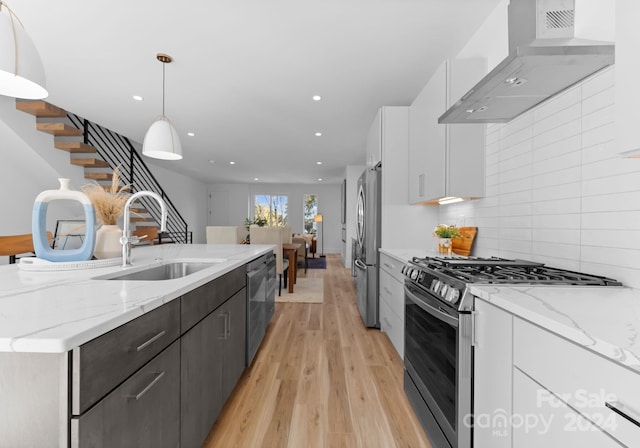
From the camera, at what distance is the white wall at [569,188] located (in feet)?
4.05

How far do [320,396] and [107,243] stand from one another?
162 cm

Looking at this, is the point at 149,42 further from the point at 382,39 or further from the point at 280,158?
the point at 280,158

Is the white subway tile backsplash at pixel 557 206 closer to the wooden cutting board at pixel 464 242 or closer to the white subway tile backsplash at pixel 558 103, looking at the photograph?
the white subway tile backsplash at pixel 558 103

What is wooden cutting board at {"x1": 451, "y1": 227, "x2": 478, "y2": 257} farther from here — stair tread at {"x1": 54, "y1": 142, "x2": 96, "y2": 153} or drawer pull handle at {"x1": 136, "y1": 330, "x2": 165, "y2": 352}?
stair tread at {"x1": 54, "y1": 142, "x2": 96, "y2": 153}

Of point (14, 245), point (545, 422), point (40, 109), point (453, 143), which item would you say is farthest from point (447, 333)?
point (40, 109)

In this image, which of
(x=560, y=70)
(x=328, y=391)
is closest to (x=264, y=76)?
(x=560, y=70)

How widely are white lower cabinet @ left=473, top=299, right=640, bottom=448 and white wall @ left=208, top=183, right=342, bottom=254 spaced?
32.8 feet

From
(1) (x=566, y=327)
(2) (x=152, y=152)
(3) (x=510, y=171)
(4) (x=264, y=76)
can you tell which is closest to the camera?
(1) (x=566, y=327)

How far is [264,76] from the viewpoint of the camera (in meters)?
3.17

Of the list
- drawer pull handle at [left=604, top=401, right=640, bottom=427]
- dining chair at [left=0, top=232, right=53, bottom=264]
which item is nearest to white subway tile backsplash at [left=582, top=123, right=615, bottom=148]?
drawer pull handle at [left=604, top=401, right=640, bottom=427]

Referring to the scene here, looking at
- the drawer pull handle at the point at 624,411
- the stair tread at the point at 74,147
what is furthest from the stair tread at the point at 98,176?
the drawer pull handle at the point at 624,411

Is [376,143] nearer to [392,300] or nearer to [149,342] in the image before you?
[392,300]

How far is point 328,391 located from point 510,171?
1928 millimetres

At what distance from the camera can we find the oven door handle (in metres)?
1.26
